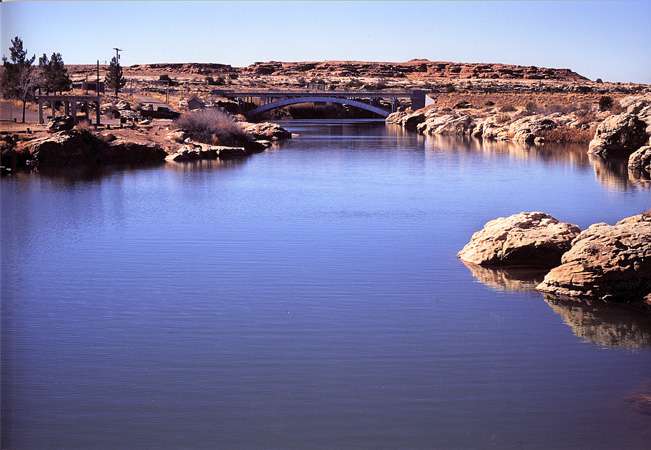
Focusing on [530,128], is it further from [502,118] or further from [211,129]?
[211,129]

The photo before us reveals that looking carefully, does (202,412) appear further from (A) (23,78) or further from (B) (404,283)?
(A) (23,78)

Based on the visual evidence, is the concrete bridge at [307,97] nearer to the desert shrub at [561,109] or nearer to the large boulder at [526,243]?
the desert shrub at [561,109]

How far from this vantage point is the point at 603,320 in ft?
47.9

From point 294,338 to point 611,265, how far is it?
5.45 meters

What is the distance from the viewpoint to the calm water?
10406 mm

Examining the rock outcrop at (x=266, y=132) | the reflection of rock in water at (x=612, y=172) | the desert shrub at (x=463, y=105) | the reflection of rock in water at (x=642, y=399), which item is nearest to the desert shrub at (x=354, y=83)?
the desert shrub at (x=463, y=105)

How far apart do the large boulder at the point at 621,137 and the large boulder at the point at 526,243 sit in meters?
29.3

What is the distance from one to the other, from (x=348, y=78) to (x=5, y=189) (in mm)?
117373

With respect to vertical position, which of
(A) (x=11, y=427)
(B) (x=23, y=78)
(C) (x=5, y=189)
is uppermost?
(B) (x=23, y=78)

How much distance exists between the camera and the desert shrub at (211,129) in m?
A: 49.8

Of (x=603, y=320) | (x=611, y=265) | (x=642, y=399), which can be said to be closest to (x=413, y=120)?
(x=611, y=265)

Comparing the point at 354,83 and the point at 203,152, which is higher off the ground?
the point at 354,83

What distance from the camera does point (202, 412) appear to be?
10.8 m

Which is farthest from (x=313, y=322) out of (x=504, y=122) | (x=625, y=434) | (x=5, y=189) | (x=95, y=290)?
(x=504, y=122)
